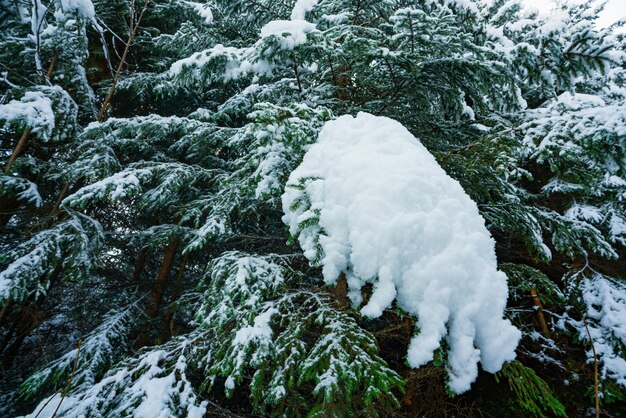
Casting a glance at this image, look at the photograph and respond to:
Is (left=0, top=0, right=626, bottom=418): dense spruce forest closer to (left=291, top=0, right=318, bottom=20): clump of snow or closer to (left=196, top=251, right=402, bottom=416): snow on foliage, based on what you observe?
(left=196, top=251, right=402, bottom=416): snow on foliage

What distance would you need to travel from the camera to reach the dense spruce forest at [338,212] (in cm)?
150

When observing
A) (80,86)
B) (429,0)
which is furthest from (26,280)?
(429,0)

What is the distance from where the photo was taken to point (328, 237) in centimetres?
165

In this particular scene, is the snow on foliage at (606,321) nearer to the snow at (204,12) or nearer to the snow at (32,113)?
the snow at (32,113)

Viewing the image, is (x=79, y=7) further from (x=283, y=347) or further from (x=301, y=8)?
(x=283, y=347)

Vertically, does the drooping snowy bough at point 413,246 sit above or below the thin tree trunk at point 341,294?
above

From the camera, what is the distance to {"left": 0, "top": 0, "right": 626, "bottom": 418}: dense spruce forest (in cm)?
150

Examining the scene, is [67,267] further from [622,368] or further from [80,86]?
[622,368]

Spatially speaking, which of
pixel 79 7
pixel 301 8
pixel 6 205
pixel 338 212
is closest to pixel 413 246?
pixel 338 212

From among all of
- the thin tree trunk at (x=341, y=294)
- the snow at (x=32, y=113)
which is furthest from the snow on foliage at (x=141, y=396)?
the snow at (x=32, y=113)

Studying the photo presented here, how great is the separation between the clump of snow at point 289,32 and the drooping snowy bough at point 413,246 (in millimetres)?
1420

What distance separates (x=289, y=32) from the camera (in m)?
2.64

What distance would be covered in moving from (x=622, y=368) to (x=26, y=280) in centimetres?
662

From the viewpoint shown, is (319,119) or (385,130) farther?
(319,119)
